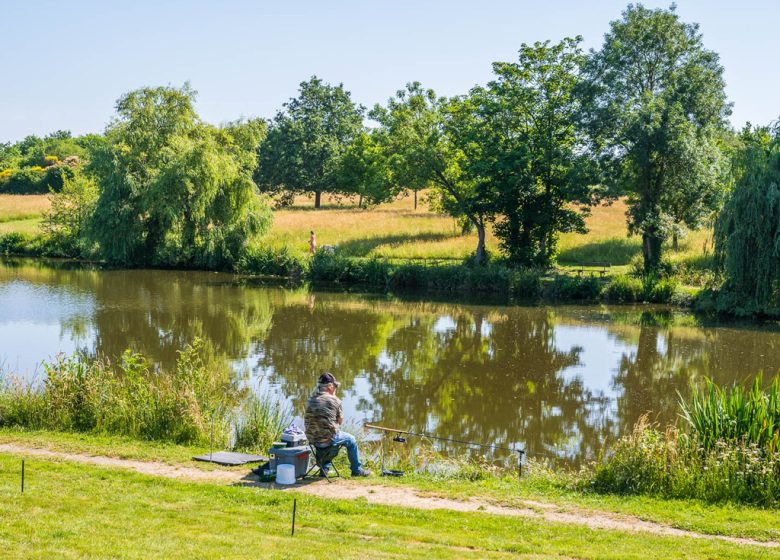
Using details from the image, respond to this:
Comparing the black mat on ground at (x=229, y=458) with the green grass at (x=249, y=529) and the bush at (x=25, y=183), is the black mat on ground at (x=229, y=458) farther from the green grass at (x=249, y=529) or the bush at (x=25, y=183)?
the bush at (x=25, y=183)

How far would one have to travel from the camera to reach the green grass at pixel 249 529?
25.0ft

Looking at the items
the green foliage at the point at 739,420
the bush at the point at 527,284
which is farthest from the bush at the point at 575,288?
the green foliage at the point at 739,420

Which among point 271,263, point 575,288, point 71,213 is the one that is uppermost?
point 71,213

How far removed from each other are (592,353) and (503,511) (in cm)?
1668

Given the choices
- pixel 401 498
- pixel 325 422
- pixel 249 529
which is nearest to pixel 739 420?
pixel 401 498

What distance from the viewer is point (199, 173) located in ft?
152

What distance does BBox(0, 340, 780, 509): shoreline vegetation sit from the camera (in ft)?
35.5

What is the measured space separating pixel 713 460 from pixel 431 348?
610 inches

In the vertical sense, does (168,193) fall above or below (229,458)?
above

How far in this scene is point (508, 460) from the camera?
14.0 meters

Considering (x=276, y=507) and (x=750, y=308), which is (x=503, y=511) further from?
(x=750, y=308)

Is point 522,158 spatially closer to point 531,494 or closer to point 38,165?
point 531,494

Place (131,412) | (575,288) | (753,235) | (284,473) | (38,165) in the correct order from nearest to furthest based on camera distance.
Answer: (284,473), (131,412), (753,235), (575,288), (38,165)

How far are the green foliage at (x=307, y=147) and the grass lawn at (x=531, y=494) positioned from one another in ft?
191
